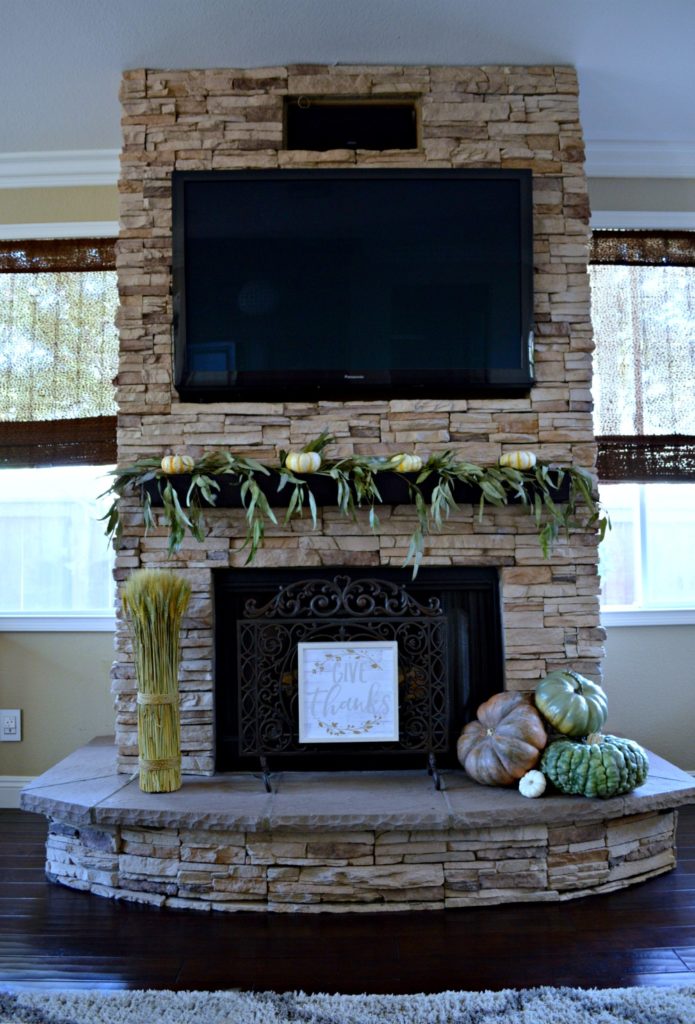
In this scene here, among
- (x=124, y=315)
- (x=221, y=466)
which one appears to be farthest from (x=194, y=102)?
(x=221, y=466)

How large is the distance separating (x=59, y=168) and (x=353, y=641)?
238 cm

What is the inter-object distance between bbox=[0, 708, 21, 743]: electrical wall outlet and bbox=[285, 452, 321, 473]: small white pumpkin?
1743mm

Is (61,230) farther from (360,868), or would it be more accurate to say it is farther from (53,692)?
(360,868)

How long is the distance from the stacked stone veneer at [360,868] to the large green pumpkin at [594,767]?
0.30 ft

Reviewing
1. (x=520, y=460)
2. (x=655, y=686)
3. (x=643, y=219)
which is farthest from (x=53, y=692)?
(x=643, y=219)

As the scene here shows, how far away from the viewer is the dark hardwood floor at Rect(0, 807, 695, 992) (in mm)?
2002

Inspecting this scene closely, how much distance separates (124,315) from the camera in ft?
9.46

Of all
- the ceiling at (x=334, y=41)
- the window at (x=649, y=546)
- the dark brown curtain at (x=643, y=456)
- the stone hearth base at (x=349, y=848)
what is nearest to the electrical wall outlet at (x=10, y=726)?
the stone hearth base at (x=349, y=848)

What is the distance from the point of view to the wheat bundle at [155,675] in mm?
2568

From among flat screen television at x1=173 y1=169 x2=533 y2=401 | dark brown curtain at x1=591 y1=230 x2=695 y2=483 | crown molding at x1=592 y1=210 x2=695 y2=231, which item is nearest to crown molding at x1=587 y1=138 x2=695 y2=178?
crown molding at x1=592 y1=210 x2=695 y2=231

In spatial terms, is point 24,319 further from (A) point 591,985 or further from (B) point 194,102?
(A) point 591,985

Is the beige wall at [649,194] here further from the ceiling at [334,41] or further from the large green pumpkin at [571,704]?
the large green pumpkin at [571,704]

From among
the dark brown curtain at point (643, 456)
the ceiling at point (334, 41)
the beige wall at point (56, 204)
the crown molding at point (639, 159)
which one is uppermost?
the ceiling at point (334, 41)

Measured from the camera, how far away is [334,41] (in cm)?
284
